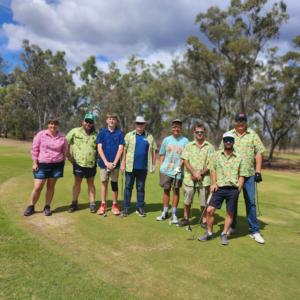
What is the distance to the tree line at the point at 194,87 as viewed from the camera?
891 inches

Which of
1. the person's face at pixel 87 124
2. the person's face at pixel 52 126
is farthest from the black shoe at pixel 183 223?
the person's face at pixel 52 126

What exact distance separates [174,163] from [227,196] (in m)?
1.33

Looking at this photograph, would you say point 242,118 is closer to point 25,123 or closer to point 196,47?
point 196,47

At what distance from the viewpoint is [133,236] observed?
4.11m

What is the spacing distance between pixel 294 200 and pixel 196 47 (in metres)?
20.2

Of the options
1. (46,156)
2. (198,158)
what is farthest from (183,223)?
(46,156)

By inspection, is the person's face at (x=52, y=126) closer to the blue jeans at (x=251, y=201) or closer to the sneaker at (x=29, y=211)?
the sneaker at (x=29, y=211)

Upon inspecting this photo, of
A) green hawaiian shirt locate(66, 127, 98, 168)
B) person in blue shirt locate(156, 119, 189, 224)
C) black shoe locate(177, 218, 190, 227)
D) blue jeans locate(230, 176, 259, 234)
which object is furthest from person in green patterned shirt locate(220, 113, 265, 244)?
green hawaiian shirt locate(66, 127, 98, 168)

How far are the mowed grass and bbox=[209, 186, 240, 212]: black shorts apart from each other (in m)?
0.62

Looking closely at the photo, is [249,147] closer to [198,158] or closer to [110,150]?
[198,158]

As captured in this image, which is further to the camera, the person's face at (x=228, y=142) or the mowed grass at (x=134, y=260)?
the person's face at (x=228, y=142)

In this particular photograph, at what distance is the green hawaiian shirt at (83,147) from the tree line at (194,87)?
1994 centimetres

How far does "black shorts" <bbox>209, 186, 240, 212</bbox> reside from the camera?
4.07 metres

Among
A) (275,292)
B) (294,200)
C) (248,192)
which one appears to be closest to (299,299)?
(275,292)
